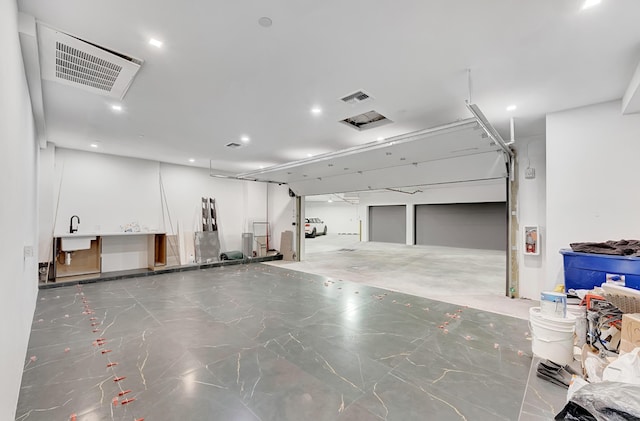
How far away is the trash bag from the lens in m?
1.08

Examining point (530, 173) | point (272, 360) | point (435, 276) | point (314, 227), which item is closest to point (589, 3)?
point (530, 173)

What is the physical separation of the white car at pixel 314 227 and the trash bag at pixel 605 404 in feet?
54.8

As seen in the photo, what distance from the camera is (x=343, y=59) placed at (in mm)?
2572

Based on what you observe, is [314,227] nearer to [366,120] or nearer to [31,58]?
[366,120]

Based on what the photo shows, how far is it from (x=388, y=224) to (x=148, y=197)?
39.2 ft

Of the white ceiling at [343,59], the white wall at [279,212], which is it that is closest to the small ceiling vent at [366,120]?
the white ceiling at [343,59]

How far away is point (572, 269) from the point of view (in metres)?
3.20

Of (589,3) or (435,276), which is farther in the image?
(435,276)

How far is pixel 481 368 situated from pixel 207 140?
18.0 feet

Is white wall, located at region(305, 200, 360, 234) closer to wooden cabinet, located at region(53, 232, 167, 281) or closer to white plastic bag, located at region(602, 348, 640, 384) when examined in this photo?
wooden cabinet, located at region(53, 232, 167, 281)

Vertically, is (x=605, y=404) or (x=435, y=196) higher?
(x=435, y=196)

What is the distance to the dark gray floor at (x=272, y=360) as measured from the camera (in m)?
1.98

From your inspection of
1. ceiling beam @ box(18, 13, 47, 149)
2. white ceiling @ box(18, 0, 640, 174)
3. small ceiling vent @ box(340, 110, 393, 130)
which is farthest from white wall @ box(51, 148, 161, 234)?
small ceiling vent @ box(340, 110, 393, 130)

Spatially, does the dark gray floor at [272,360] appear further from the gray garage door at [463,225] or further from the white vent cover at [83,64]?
the gray garage door at [463,225]
